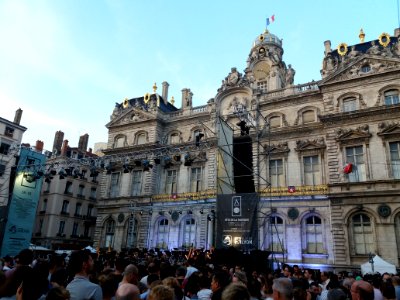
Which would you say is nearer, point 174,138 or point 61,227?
point 174,138

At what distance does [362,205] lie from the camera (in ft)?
76.7

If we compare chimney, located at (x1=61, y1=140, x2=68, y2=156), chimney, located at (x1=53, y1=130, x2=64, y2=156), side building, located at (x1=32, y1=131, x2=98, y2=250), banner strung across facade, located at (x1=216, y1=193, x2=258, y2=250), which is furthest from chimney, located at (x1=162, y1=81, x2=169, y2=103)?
banner strung across facade, located at (x1=216, y1=193, x2=258, y2=250)

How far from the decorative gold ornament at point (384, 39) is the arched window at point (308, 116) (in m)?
7.60

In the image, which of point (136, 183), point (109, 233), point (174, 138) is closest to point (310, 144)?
point (174, 138)

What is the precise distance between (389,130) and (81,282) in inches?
982

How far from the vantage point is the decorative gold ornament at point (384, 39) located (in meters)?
26.4

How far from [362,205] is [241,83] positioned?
51.5 ft

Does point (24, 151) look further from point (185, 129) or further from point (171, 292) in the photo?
point (171, 292)

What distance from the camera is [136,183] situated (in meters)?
34.0

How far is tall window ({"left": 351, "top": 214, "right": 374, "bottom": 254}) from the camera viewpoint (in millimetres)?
22844

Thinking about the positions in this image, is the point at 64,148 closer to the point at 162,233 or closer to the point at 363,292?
the point at 162,233

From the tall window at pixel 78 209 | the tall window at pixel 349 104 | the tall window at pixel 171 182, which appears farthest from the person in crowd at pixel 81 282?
the tall window at pixel 78 209

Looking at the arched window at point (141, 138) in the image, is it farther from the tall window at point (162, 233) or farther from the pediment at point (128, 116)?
the tall window at point (162, 233)

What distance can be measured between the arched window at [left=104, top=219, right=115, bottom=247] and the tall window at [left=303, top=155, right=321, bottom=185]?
19860 millimetres
